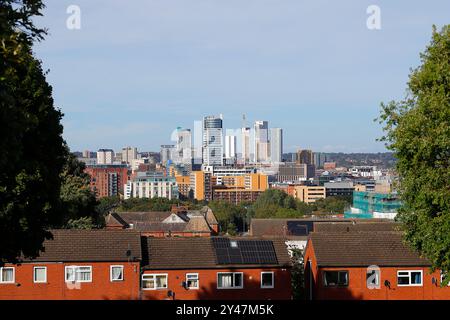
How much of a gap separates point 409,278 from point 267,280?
254 inches

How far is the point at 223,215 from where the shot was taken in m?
164

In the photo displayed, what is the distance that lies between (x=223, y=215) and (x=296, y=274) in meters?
121

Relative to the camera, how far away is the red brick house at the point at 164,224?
4528 inches

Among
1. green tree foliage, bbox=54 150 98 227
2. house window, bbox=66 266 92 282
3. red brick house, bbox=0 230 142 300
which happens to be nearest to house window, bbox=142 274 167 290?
red brick house, bbox=0 230 142 300

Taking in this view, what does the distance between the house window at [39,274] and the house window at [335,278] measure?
12.5 m

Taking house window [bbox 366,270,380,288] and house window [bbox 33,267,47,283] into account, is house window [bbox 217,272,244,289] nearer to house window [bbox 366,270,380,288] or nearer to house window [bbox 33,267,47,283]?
house window [bbox 366,270,380,288]

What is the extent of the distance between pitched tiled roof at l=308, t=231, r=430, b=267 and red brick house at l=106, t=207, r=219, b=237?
68.2 meters

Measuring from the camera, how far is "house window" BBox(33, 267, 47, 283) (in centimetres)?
3838

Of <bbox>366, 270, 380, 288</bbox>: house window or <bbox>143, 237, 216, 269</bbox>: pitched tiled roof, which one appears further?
<bbox>366, 270, 380, 288</bbox>: house window

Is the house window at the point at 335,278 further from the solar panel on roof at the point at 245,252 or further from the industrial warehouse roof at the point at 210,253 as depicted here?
the solar panel on roof at the point at 245,252

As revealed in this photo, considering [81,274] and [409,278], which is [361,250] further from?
[81,274]
